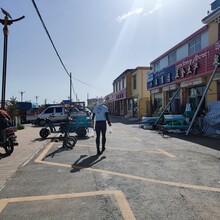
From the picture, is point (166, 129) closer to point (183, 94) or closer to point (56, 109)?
point (183, 94)

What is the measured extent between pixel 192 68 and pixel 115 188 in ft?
51.2

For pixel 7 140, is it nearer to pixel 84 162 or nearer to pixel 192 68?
pixel 84 162

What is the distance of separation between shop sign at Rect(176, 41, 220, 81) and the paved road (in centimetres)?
914

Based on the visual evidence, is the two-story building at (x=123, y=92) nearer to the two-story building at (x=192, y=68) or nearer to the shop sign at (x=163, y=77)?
the shop sign at (x=163, y=77)

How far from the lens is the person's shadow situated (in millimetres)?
7091

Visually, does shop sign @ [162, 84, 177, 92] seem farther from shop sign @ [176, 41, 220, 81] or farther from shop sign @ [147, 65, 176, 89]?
shop sign @ [176, 41, 220, 81]

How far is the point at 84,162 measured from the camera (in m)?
7.77

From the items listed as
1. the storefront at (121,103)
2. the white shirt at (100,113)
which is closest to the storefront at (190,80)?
the white shirt at (100,113)

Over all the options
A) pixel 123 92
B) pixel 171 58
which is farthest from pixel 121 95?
pixel 171 58

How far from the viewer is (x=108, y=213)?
4.04 metres

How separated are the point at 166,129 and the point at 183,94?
633cm

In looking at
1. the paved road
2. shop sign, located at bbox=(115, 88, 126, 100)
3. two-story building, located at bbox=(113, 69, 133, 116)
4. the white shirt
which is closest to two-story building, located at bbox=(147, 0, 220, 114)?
the white shirt

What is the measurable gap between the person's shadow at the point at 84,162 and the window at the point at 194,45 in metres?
14.0

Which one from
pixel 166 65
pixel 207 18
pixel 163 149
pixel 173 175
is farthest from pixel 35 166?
pixel 166 65
